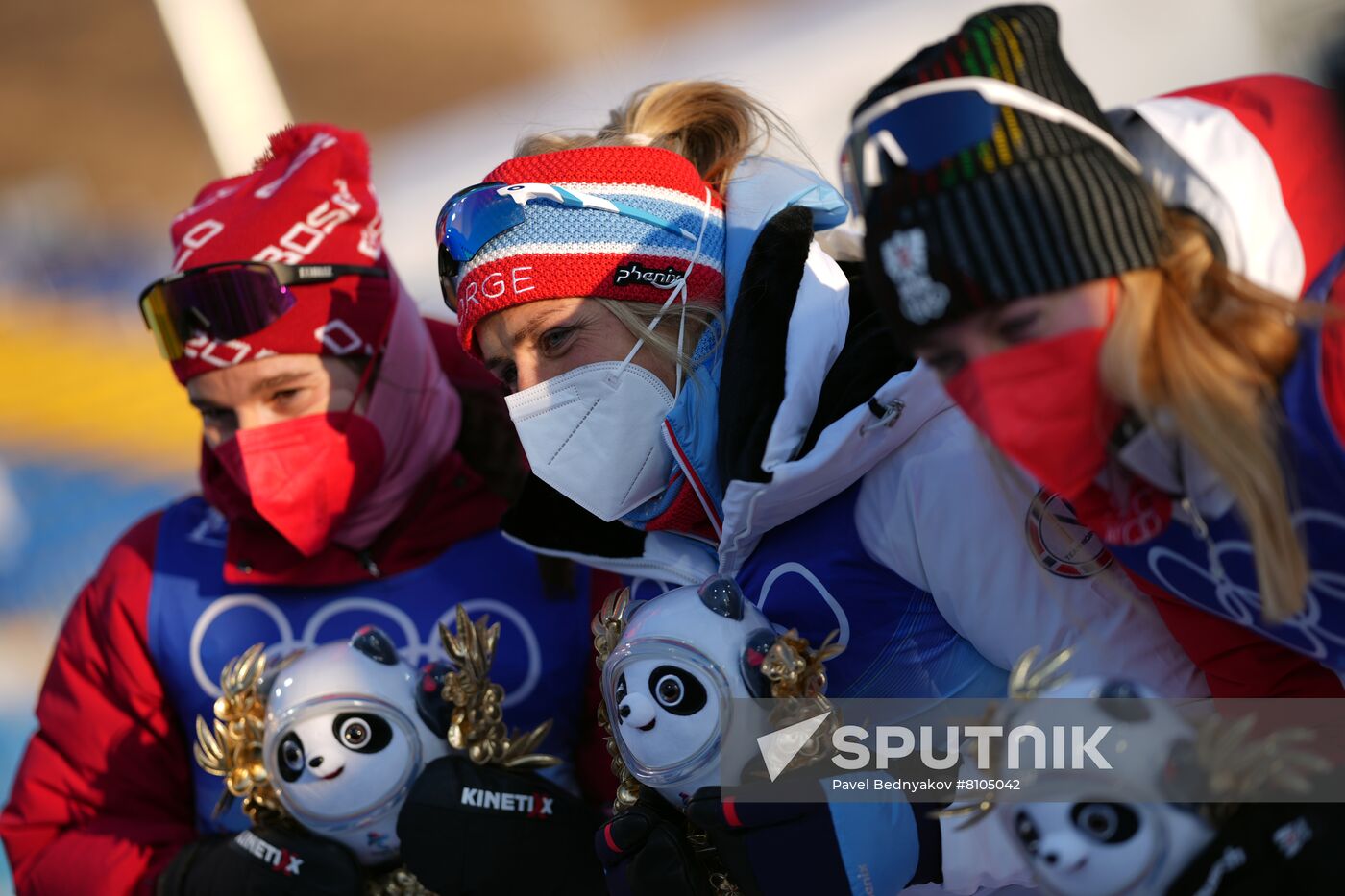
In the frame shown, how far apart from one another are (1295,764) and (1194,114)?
727 mm

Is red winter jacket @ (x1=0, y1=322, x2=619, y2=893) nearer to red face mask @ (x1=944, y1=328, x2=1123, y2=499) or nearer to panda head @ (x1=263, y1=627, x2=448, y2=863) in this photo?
panda head @ (x1=263, y1=627, x2=448, y2=863)

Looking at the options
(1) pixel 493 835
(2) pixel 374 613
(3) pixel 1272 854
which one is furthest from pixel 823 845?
(2) pixel 374 613

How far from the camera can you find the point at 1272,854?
1.30m

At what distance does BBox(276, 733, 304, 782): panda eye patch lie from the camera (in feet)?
6.96

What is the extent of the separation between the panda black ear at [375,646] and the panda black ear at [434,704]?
0.07 m

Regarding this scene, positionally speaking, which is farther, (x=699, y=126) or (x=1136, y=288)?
(x=699, y=126)

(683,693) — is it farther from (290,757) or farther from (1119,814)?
(290,757)

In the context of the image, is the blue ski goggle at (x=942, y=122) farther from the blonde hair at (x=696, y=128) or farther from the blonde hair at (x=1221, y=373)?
the blonde hair at (x=696, y=128)

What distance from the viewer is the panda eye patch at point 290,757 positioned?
6.96ft

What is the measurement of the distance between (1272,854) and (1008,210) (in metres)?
0.70

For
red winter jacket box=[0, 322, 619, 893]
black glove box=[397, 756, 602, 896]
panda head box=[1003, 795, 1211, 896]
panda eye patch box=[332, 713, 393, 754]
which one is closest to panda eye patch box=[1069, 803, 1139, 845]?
panda head box=[1003, 795, 1211, 896]

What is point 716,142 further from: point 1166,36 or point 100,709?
point 1166,36

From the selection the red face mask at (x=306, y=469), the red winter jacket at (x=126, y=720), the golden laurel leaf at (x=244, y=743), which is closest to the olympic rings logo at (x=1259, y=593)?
the red winter jacket at (x=126, y=720)

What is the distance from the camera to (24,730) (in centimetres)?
424
